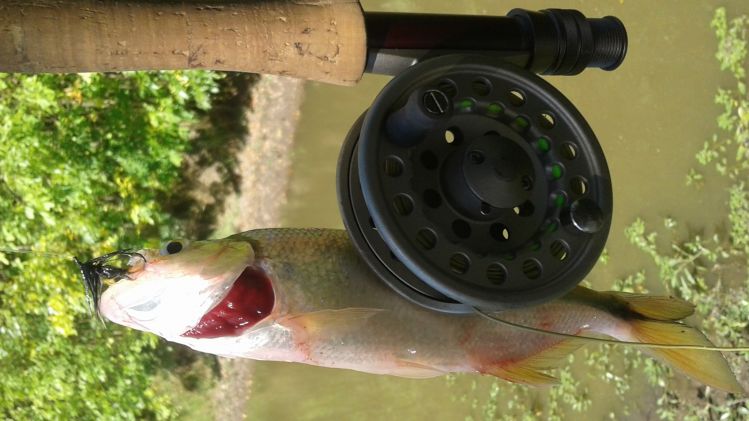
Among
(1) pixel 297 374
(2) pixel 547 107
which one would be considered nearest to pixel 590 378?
(1) pixel 297 374

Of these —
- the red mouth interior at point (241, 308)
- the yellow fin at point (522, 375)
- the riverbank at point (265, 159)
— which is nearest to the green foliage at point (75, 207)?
the riverbank at point (265, 159)

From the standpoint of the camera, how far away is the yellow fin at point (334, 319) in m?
1.30

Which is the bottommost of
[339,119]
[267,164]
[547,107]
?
[267,164]

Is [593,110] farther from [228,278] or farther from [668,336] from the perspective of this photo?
[228,278]

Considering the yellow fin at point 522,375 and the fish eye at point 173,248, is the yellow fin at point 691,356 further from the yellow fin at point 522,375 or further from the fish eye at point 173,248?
the fish eye at point 173,248

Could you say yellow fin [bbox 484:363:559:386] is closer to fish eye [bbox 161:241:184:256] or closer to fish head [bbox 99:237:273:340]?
fish head [bbox 99:237:273:340]

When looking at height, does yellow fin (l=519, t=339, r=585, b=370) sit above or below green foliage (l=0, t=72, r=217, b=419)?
above

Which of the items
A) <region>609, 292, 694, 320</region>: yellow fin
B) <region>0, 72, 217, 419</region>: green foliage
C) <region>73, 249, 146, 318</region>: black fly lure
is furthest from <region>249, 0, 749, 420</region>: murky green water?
<region>73, 249, 146, 318</region>: black fly lure

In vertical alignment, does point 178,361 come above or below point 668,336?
below

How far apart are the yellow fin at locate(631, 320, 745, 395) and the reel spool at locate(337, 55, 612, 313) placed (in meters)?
0.36

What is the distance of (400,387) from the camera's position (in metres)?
3.80

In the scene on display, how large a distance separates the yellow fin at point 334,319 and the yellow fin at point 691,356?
580 millimetres

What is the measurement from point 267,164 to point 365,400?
139 centimetres

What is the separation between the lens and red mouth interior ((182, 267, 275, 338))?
1.31 meters
